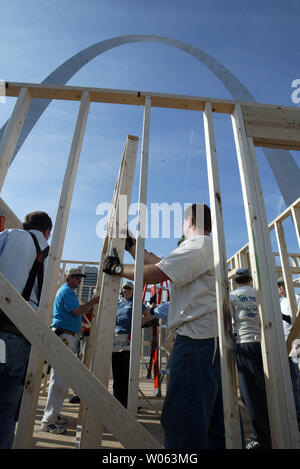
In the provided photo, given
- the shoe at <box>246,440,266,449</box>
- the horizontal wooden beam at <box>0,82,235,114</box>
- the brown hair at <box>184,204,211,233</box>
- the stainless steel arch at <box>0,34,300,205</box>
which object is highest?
the stainless steel arch at <box>0,34,300,205</box>

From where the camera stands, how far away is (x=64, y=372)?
148 cm

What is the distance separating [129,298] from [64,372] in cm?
319

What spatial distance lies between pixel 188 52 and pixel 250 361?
64.0ft

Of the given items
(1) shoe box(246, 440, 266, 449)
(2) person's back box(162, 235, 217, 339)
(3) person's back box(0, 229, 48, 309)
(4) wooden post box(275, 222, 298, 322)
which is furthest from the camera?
(4) wooden post box(275, 222, 298, 322)

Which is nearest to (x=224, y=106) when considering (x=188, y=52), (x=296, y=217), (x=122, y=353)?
(x=122, y=353)

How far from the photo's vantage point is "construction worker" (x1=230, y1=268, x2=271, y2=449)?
2.82 meters

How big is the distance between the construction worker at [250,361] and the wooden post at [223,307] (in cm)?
161

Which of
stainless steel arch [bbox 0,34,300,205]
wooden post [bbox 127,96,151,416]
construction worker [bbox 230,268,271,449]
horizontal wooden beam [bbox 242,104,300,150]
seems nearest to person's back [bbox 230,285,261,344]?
construction worker [bbox 230,268,271,449]

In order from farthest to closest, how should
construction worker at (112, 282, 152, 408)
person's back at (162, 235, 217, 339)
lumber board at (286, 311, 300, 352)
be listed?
1. construction worker at (112, 282, 152, 408)
2. lumber board at (286, 311, 300, 352)
3. person's back at (162, 235, 217, 339)

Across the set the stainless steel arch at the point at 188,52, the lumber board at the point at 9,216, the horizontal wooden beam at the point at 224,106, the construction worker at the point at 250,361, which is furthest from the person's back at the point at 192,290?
the stainless steel arch at the point at 188,52

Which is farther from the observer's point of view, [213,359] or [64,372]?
[213,359]

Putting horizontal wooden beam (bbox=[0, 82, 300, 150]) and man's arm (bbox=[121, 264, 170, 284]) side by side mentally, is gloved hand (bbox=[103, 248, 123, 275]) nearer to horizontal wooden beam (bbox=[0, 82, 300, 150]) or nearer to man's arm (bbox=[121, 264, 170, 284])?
man's arm (bbox=[121, 264, 170, 284])
